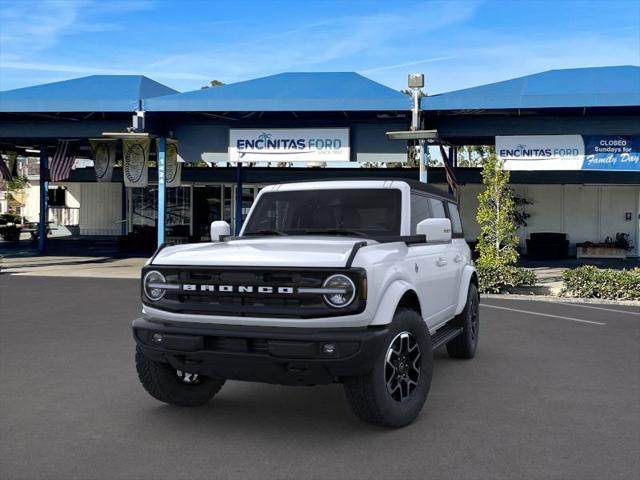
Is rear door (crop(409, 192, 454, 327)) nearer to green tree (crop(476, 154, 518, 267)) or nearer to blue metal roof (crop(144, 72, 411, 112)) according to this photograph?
green tree (crop(476, 154, 518, 267))

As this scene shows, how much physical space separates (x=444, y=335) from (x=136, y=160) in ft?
55.9

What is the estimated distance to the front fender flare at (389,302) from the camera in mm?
4551

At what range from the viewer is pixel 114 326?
380 inches

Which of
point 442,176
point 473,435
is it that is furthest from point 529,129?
point 473,435

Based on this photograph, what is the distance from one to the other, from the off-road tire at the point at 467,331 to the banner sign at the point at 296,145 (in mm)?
12087

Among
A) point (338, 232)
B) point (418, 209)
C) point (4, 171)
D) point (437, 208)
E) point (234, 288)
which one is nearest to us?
point (234, 288)

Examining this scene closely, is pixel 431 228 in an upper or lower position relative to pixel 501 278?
upper

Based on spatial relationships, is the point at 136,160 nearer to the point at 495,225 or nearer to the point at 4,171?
the point at 4,171

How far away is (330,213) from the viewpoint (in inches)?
237

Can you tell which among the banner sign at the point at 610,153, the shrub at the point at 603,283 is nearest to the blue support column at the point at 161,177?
the shrub at the point at 603,283

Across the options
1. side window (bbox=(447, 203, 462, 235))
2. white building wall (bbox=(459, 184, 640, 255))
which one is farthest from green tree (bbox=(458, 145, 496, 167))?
side window (bbox=(447, 203, 462, 235))

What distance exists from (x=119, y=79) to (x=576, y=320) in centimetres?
1646

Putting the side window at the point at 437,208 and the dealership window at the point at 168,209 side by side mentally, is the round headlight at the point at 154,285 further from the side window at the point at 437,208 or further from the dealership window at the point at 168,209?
the dealership window at the point at 168,209

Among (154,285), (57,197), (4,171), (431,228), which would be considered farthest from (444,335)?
(57,197)
